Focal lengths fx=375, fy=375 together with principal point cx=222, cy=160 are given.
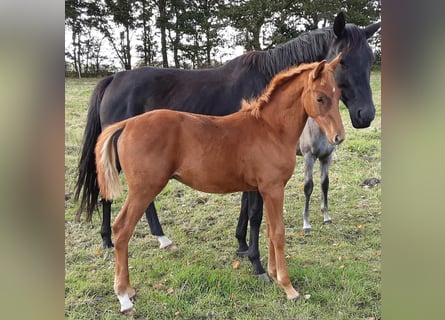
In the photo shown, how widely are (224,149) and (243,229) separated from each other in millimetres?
645

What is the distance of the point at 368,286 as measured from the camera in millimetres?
2309

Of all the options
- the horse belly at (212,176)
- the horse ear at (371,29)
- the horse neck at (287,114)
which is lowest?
the horse belly at (212,176)

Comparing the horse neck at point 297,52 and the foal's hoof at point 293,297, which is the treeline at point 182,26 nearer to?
the horse neck at point 297,52

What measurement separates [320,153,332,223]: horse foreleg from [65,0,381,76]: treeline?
0.90 m

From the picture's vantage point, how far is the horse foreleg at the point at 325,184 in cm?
262

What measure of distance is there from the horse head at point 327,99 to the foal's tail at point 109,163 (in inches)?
43.7

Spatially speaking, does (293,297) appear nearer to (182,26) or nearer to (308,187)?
(308,187)

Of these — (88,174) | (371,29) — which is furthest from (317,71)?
(88,174)

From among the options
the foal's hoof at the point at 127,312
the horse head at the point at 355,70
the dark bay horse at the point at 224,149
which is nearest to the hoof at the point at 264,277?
the dark bay horse at the point at 224,149

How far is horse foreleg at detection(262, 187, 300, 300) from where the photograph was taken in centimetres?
221

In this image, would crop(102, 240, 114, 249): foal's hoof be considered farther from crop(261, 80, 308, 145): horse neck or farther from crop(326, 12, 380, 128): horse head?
crop(326, 12, 380, 128): horse head

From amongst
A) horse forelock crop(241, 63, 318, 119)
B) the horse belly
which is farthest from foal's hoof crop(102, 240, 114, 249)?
horse forelock crop(241, 63, 318, 119)
